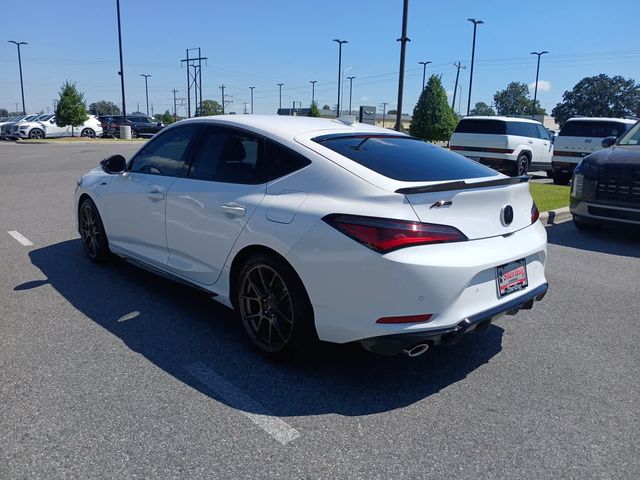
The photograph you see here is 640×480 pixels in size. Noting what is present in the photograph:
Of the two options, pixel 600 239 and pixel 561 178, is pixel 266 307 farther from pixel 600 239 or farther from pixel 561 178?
pixel 561 178

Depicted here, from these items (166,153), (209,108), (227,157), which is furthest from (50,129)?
(209,108)

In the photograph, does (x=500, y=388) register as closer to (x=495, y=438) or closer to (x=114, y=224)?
(x=495, y=438)

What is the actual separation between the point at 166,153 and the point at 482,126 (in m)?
12.8

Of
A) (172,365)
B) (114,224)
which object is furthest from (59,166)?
(172,365)

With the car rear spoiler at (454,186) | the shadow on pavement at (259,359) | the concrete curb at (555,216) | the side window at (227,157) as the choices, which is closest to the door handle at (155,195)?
the side window at (227,157)

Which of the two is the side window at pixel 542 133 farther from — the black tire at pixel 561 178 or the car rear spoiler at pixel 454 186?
the car rear spoiler at pixel 454 186

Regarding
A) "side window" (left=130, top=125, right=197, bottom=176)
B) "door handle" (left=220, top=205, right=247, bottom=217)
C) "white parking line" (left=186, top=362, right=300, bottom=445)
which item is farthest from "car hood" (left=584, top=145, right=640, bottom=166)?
"white parking line" (left=186, top=362, right=300, bottom=445)

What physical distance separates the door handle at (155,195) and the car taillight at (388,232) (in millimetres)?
2017

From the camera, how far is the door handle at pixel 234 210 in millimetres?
3692

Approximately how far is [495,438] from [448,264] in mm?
936

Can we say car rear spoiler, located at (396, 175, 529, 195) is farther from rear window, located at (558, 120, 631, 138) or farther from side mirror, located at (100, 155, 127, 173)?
rear window, located at (558, 120, 631, 138)

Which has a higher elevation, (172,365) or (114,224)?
(114,224)

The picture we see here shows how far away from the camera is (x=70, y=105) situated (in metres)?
32.6

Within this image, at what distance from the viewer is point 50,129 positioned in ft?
112
